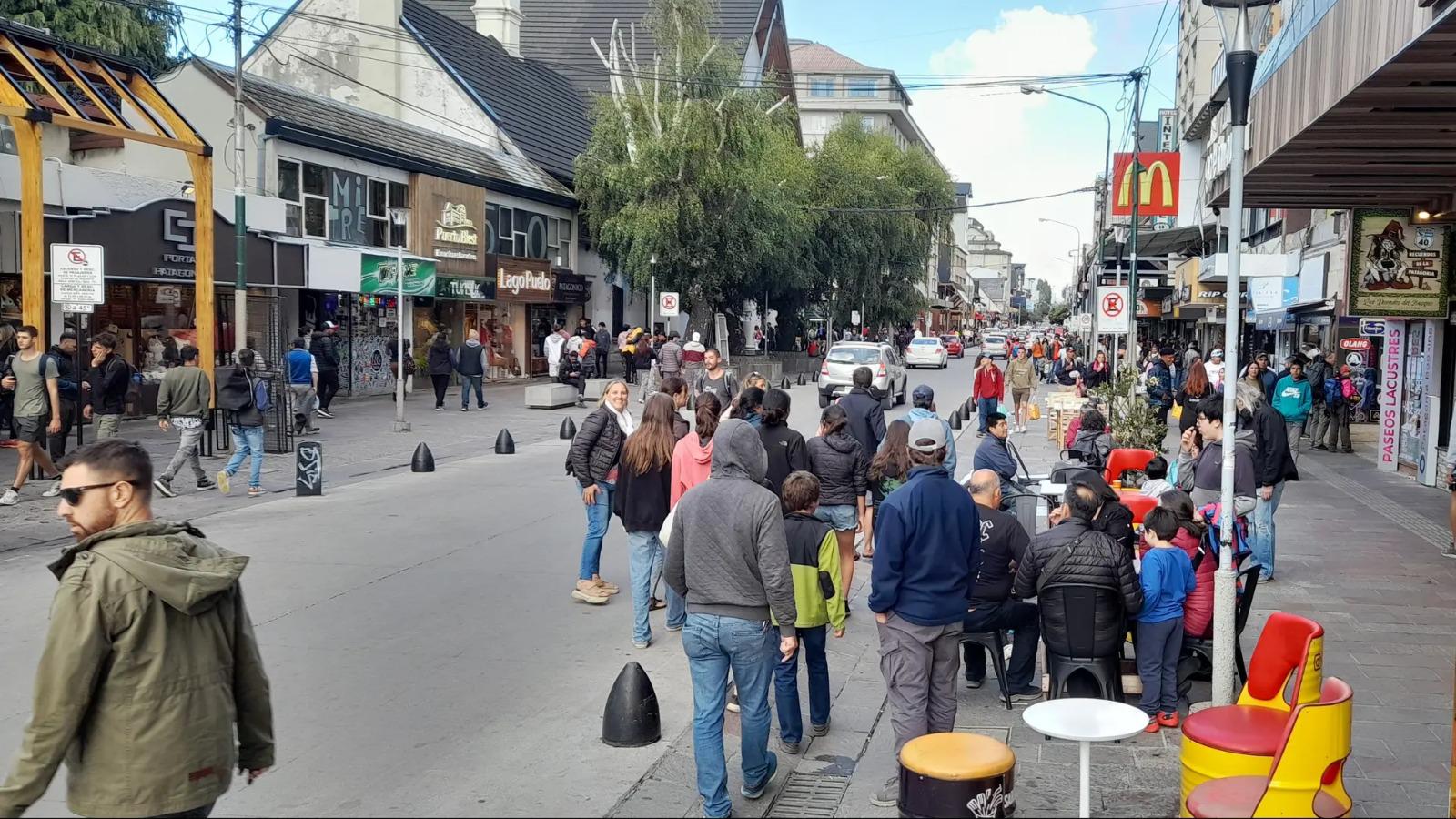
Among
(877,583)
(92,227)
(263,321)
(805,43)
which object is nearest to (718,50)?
(263,321)

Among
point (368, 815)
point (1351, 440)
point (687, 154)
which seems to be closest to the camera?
point (368, 815)

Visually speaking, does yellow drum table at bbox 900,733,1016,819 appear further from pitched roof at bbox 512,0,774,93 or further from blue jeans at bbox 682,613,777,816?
pitched roof at bbox 512,0,774,93

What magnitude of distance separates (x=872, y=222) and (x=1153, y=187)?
2532 cm

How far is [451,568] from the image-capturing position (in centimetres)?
1037

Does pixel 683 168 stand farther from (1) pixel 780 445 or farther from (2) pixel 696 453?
(2) pixel 696 453

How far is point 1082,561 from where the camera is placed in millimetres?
6266

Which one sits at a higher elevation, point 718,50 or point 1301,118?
point 718,50

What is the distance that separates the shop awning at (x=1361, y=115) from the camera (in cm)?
787

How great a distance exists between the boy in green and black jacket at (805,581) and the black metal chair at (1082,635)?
46.1 inches

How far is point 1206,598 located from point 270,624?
19.8ft

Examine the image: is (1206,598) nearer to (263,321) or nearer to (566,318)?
(263,321)

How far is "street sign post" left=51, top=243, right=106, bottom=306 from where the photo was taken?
1473cm

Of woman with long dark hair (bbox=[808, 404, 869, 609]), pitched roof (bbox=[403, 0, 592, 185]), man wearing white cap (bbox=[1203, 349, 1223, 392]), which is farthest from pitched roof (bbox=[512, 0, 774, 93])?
woman with long dark hair (bbox=[808, 404, 869, 609])

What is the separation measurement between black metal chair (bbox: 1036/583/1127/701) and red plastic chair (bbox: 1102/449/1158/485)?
5882 millimetres
